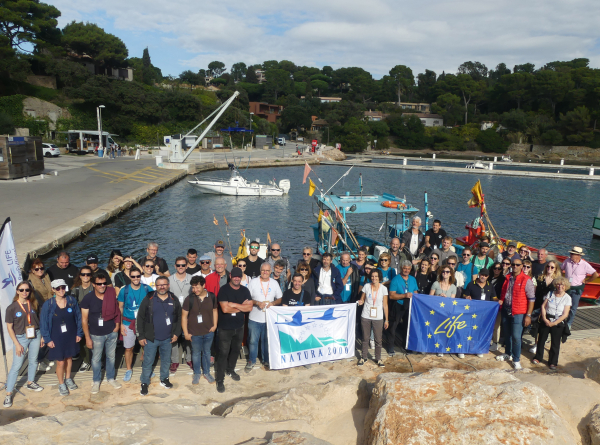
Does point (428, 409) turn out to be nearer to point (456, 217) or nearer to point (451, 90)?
point (456, 217)

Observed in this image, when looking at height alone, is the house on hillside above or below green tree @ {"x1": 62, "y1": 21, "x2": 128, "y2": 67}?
below

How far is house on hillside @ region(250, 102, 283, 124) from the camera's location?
386 ft

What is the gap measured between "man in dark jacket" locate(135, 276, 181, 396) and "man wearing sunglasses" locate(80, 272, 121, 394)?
1.68ft

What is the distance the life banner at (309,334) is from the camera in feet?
24.9

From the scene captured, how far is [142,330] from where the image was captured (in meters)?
6.67

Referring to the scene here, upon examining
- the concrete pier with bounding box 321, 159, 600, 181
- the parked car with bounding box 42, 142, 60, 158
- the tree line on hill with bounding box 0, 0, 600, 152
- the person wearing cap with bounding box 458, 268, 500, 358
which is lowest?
the person wearing cap with bounding box 458, 268, 500, 358

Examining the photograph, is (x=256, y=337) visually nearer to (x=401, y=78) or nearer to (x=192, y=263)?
(x=192, y=263)

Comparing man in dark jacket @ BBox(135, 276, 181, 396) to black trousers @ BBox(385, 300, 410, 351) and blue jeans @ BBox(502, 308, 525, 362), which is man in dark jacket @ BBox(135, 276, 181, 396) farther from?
blue jeans @ BBox(502, 308, 525, 362)

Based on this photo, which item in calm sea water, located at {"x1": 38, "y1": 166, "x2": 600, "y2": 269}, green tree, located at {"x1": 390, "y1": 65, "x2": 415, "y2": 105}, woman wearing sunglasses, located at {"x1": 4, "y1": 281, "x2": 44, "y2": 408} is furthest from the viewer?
green tree, located at {"x1": 390, "y1": 65, "x2": 415, "y2": 105}

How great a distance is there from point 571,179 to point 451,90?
277 ft

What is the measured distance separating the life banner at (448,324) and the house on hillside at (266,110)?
370 feet

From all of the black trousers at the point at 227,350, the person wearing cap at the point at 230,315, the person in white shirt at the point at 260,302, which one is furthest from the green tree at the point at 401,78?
the black trousers at the point at 227,350

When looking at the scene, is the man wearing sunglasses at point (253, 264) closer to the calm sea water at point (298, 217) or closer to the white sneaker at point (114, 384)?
the white sneaker at point (114, 384)

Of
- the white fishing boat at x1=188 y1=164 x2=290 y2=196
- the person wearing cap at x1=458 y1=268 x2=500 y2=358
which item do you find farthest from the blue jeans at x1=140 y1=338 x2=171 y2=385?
the white fishing boat at x1=188 y1=164 x2=290 y2=196
